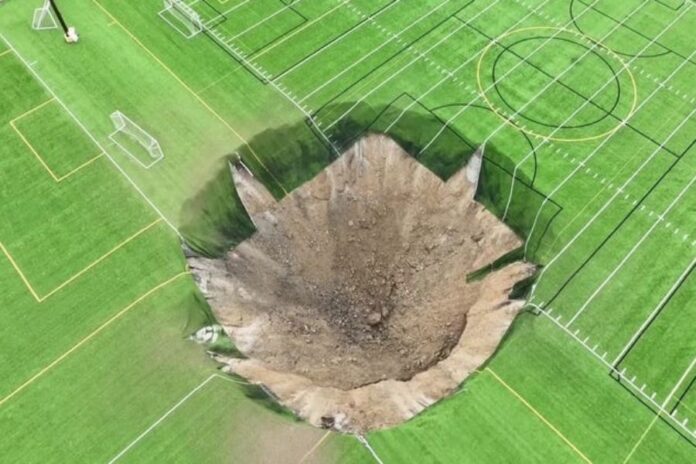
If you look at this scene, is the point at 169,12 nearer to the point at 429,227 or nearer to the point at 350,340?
the point at 429,227

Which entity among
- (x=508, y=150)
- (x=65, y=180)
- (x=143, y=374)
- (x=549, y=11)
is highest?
(x=549, y=11)

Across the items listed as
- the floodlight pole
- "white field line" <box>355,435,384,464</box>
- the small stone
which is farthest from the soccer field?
the small stone

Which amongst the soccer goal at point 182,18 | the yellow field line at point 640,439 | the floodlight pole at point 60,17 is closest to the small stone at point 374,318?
the yellow field line at point 640,439

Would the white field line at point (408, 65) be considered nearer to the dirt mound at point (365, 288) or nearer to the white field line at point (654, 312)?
the dirt mound at point (365, 288)

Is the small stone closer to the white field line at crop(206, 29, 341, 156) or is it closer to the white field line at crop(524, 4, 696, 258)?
the white field line at crop(524, 4, 696, 258)

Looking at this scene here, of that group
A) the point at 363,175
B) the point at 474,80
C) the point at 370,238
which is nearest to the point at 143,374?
the point at 370,238
